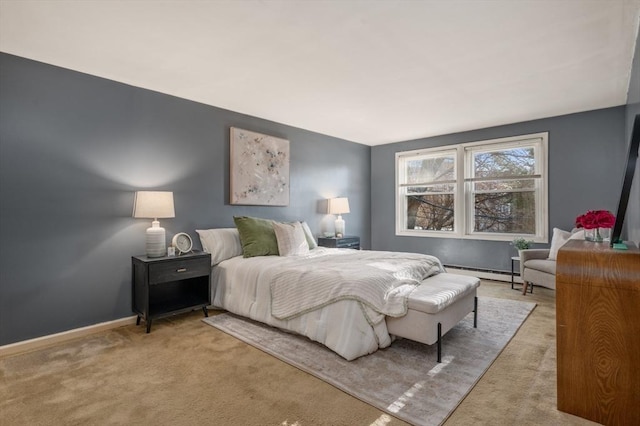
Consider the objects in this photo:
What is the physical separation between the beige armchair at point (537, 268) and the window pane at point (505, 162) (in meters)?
1.31

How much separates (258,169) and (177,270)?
1.80m

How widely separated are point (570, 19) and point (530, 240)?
11.1 ft

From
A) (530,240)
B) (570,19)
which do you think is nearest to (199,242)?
(570,19)

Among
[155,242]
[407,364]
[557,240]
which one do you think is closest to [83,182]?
[155,242]

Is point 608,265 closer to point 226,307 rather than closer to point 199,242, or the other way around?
point 226,307

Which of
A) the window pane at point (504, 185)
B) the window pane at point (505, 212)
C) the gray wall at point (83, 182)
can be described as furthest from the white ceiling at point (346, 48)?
the window pane at point (505, 212)

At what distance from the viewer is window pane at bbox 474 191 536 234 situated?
489 centimetres

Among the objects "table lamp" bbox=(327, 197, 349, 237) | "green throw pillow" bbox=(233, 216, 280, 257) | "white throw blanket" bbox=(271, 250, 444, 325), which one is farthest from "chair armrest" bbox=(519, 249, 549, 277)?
"green throw pillow" bbox=(233, 216, 280, 257)

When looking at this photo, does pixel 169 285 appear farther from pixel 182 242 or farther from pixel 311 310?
pixel 311 310

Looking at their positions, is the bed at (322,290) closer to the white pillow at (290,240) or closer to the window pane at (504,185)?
the white pillow at (290,240)

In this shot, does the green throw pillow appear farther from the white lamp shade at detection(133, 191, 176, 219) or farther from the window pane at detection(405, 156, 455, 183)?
the window pane at detection(405, 156, 455, 183)

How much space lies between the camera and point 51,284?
2844 mm

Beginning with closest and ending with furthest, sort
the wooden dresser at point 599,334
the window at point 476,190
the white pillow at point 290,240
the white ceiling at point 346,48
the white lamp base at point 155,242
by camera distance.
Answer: the wooden dresser at point 599,334, the white ceiling at point 346,48, the white lamp base at point 155,242, the white pillow at point 290,240, the window at point 476,190

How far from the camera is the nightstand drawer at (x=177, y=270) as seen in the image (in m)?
3.04
